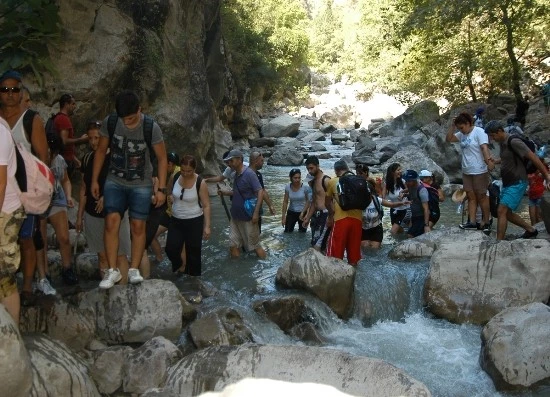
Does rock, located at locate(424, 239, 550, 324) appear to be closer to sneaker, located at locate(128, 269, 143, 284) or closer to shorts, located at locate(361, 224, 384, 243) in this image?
shorts, located at locate(361, 224, 384, 243)

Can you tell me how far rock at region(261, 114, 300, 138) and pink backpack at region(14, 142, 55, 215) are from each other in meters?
29.9

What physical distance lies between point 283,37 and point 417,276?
33.2m

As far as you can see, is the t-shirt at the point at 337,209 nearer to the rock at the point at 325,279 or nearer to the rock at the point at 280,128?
the rock at the point at 325,279

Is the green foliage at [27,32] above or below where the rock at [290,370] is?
above

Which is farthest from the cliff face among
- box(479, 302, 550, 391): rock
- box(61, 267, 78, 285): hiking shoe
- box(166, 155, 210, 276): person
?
box(479, 302, 550, 391): rock

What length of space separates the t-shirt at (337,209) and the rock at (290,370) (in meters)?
3.68

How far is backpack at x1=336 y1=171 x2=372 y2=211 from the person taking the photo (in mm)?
7754

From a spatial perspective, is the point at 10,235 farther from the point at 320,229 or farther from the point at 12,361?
the point at 320,229

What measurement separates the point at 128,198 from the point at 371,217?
16.0 feet

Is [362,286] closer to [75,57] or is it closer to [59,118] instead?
[59,118]

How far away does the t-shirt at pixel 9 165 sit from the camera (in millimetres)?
3788

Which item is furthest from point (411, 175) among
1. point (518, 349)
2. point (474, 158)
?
point (518, 349)

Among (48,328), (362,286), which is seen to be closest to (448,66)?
(362,286)

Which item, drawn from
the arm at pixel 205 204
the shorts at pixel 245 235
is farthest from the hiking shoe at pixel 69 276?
the shorts at pixel 245 235
